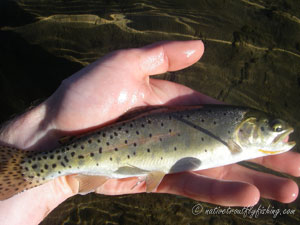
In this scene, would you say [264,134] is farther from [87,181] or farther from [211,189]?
[87,181]

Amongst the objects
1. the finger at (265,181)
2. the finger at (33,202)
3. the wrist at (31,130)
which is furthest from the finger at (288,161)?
the wrist at (31,130)

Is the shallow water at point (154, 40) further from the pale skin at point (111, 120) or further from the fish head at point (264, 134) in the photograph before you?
the fish head at point (264, 134)

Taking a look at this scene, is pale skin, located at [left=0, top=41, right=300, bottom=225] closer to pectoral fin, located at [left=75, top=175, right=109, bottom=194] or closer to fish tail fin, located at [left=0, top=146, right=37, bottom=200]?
fish tail fin, located at [left=0, top=146, right=37, bottom=200]

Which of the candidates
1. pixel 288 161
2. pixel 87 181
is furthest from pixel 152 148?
pixel 288 161

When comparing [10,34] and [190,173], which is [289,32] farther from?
[10,34]

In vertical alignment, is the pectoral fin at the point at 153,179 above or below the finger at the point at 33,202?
above
